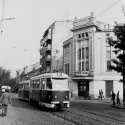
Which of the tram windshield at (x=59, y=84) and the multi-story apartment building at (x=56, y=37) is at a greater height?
the multi-story apartment building at (x=56, y=37)

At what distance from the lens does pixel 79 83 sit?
55875mm

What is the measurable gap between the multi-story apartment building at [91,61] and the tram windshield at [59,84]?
2793 cm

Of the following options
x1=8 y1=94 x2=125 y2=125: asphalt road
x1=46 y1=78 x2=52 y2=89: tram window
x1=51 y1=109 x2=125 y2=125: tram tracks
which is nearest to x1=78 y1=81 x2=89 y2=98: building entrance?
x1=46 y1=78 x2=52 y2=89: tram window

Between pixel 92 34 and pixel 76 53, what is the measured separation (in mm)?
4960

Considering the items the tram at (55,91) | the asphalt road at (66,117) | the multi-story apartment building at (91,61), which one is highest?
the multi-story apartment building at (91,61)

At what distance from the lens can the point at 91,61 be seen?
5288cm

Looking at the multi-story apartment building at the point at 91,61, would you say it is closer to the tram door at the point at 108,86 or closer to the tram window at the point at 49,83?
the tram door at the point at 108,86

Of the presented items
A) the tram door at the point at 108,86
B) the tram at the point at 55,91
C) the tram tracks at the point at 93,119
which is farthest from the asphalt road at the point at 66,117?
the tram door at the point at 108,86

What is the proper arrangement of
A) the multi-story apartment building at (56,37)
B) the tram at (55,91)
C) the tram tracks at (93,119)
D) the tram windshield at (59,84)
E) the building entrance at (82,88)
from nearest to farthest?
the tram tracks at (93,119) → the tram at (55,91) → the tram windshield at (59,84) → the building entrance at (82,88) → the multi-story apartment building at (56,37)

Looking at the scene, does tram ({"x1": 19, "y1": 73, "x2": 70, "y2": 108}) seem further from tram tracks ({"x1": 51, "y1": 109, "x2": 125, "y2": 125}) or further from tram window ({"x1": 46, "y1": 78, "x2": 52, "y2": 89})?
tram tracks ({"x1": 51, "y1": 109, "x2": 125, "y2": 125})

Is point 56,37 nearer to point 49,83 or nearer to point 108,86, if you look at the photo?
point 108,86

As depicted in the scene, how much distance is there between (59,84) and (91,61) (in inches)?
1194

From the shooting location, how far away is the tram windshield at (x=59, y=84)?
22.8 m

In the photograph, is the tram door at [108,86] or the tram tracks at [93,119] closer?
the tram tracks at [93,119]
